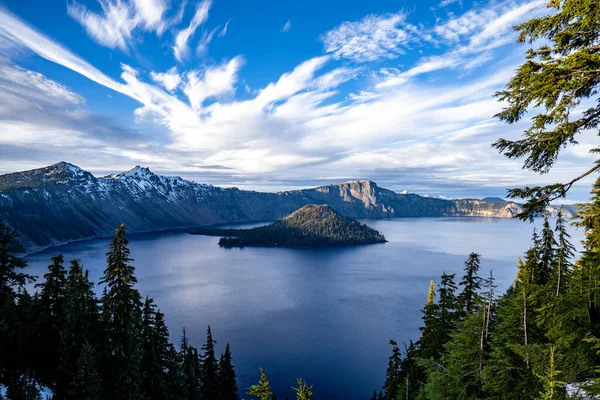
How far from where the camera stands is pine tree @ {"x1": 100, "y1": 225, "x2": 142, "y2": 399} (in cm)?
2297

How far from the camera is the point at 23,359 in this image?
2934 cm

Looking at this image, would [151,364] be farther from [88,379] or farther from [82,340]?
[82,340]

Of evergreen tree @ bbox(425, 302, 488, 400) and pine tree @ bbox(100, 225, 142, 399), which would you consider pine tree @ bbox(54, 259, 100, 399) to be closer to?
pine tree @ bbox(100, 225, 142, 399)

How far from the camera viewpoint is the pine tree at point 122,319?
2297 cm

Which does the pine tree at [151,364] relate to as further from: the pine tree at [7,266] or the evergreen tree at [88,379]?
the pine tree at [7,266]

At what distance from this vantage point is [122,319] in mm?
23281

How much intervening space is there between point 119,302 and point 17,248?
38.0 feet

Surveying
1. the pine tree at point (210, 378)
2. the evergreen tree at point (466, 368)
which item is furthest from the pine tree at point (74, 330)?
the evergreen tree at point (466, 368)

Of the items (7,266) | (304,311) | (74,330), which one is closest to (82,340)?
(74,330)

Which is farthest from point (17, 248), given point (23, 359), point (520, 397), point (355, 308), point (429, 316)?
point (355, 308)

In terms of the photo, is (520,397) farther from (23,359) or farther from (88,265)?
(88,265)

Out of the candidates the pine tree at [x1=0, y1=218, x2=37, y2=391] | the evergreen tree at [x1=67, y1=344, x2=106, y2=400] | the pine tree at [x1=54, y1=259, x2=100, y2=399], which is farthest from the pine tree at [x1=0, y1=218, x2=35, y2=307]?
the evergreen tree at [x1=67, y1=344, x2=106, y2=400]

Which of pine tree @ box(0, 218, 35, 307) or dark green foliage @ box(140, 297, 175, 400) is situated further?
dark green foliage @ box(140, 297, 175, 400)

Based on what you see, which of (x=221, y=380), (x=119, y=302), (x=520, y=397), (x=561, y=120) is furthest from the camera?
(x=221, y=380)
